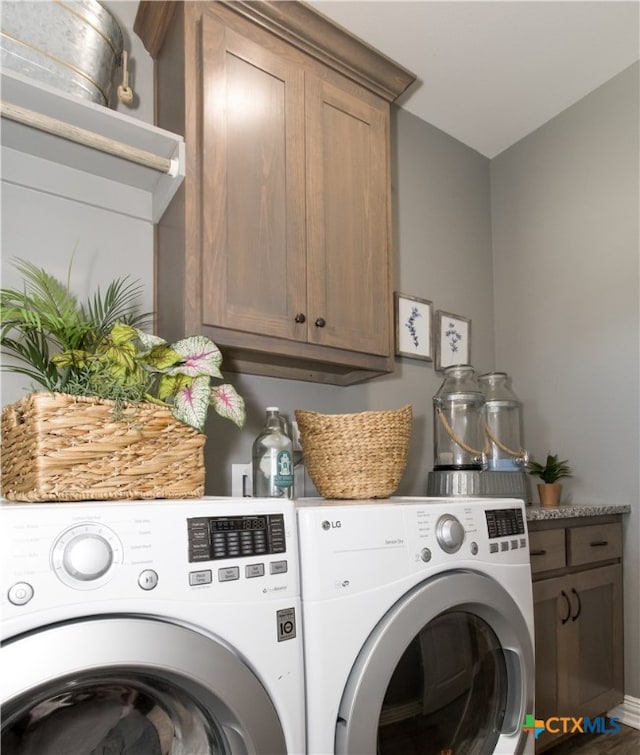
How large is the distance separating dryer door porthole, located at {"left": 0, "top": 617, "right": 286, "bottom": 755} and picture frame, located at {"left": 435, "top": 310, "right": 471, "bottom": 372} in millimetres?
1849

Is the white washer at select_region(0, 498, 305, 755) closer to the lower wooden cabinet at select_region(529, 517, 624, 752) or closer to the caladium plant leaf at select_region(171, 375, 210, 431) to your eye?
the caladium plant leaf at select_region(171, 375, 210, 431)

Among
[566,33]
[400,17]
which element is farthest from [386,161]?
[566,33]

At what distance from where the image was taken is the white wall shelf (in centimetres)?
132

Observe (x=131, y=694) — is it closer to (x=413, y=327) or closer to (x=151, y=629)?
(x=151, y=629)

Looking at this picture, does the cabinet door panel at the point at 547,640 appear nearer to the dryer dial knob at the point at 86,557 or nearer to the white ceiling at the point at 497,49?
the dryer dial knob at the point at 86,557

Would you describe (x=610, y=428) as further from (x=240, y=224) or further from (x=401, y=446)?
(x=240, y=224)

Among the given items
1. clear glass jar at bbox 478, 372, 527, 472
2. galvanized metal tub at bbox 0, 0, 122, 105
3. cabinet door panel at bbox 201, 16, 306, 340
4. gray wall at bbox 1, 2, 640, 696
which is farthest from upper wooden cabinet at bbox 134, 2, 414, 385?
clear glass jar at bbox 478, 372, 527, 472

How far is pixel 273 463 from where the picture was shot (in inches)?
60.2

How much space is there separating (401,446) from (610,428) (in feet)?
3.89

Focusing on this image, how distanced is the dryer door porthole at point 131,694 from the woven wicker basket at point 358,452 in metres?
0.69

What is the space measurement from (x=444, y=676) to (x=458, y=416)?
1.10 metres

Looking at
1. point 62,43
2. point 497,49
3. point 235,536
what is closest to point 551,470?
point 497,49

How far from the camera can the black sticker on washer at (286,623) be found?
2.97ft

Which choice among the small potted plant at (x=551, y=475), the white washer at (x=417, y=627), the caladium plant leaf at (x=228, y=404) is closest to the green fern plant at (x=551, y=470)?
the small potted plant at (x=551, y=475)
